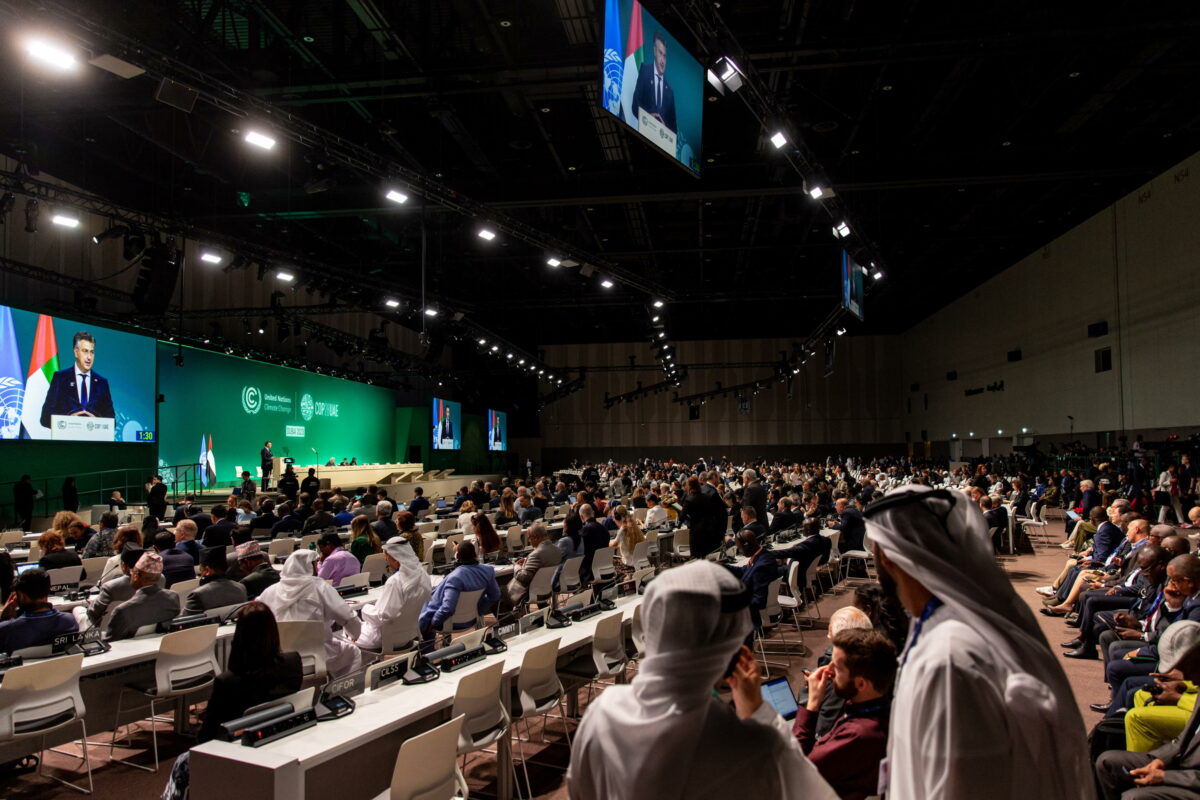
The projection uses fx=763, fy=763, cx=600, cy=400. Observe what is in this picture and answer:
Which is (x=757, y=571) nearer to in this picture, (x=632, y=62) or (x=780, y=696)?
(x=780, y=696)

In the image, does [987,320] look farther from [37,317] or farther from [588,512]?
[37,317]

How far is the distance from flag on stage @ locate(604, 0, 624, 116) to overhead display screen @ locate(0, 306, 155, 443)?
11.8 metres

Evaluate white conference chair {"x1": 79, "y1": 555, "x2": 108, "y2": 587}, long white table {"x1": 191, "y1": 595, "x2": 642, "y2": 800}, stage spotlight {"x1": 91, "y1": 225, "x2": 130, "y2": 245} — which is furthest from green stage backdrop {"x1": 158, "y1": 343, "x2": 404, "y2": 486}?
long white table {"x1": 191, "y1": 595, "x2": 642, "y2": 800}

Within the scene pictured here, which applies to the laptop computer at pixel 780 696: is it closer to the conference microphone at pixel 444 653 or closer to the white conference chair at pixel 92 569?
the conference microphone at pixel 444 653

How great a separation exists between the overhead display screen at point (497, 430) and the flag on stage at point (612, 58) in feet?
93.1

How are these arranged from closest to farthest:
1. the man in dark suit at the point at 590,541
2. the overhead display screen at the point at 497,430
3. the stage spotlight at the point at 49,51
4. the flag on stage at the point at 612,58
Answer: the flag on stage at the point at 612,58
the stage spotlight at the point at 49,51
the man in dark suit at the point at 590,541
the overhead display screen at the point at 497,430

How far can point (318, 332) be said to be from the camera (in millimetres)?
21188

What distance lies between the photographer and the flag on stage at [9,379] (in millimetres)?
12500

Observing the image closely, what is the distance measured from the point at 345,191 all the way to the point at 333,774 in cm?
1212

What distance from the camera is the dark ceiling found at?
9016 mm

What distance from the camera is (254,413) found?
21078 millimetres

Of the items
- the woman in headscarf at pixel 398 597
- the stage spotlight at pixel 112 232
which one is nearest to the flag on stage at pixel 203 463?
the stage spotlight at pixel 112 232

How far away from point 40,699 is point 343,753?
6.89 ft

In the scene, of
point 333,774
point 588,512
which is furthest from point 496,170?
point 333,774
